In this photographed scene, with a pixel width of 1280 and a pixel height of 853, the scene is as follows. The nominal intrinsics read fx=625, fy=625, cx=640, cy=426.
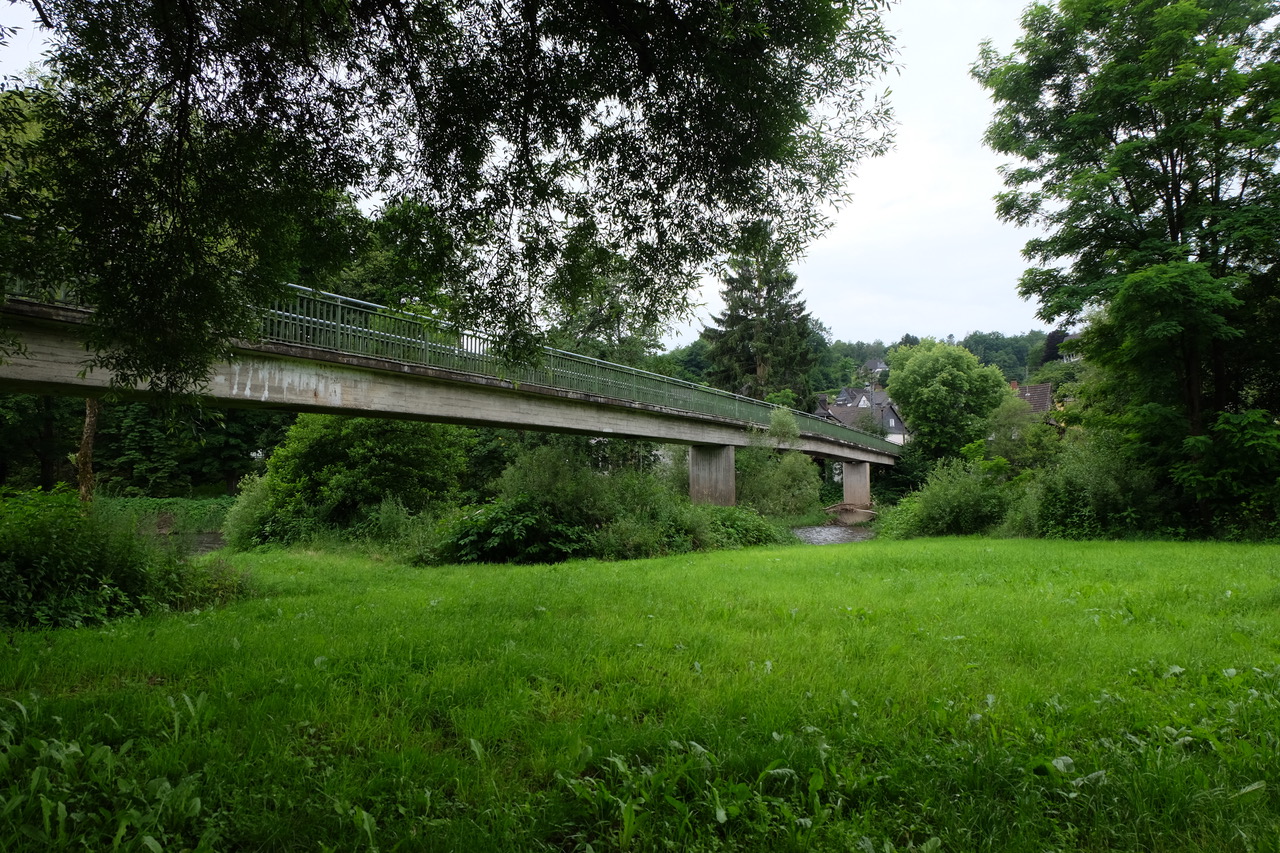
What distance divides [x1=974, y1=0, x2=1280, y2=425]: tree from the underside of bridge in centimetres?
1255

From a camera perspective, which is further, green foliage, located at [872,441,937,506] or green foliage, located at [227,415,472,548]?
green foliage, located at [872,441,937,506]

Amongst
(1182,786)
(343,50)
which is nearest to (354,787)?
(1182,786)

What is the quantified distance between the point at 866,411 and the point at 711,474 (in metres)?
40.9

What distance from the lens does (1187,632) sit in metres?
5.38

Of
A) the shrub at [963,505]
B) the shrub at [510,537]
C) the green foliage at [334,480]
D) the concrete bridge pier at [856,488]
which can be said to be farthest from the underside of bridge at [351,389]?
the concrete bridge pier at [856,488]

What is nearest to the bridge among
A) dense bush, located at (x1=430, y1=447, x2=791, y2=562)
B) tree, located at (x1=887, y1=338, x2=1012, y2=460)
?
dense bush, located at (x1=430, y1=447, x2=791, y2=562)

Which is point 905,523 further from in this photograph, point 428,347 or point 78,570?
point 78,570

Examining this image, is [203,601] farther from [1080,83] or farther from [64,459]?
[64,459]

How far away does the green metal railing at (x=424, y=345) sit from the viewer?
9.26 metres

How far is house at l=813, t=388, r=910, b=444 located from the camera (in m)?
60.0

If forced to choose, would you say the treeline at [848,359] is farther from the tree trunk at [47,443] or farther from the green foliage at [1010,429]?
the tree trunk at [47,443]

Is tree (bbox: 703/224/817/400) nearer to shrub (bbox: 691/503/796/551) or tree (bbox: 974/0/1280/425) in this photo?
shrub (bbox: 691/503/796/551)

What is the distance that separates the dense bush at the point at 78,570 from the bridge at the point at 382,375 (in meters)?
1.77

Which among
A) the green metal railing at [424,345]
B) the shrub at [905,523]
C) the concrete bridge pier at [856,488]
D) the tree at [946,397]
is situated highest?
the tree at [946,397]
